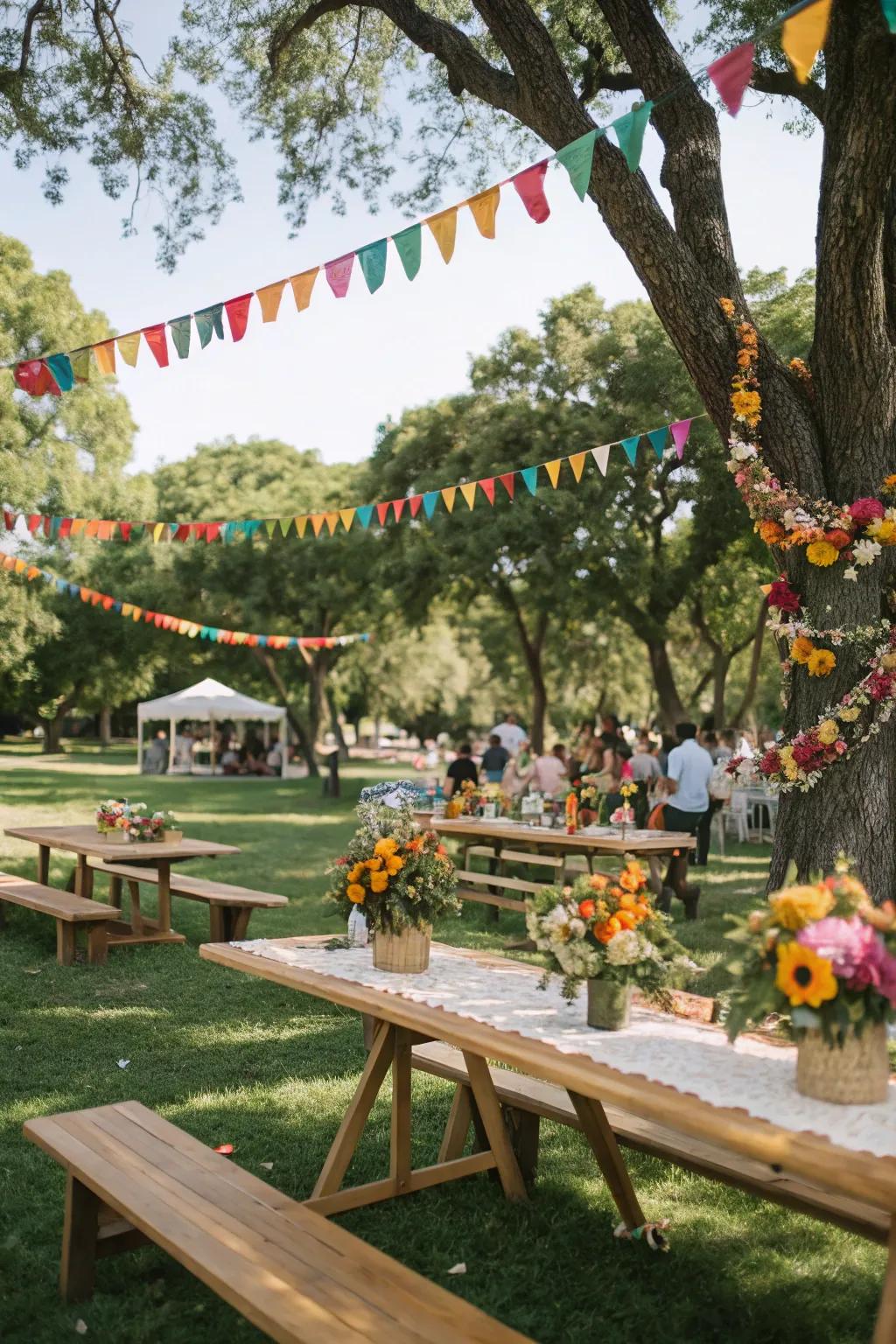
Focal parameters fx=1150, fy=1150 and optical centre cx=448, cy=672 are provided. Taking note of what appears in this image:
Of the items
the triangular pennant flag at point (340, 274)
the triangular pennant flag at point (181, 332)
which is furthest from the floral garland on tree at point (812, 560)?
the triangular pennant flag at point (181, 332)

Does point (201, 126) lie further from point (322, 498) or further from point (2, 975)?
point (322, 498)

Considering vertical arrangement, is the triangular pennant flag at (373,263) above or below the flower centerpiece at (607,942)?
above

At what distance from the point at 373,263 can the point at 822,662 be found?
3.28 meters

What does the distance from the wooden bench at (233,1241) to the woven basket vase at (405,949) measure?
828 mm

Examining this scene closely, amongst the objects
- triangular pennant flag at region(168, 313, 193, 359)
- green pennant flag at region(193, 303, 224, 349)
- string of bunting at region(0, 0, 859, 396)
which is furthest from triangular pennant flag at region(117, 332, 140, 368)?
green pennant flag at region(193, 303, 224, 349)

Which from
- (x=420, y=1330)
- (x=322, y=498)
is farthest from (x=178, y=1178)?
(x=322, y=498)

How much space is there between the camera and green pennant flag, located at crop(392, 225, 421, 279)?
5.91 metres

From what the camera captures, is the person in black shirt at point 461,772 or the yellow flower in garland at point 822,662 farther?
the person in black shirt at point 461,772

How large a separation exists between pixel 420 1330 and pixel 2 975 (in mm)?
5880

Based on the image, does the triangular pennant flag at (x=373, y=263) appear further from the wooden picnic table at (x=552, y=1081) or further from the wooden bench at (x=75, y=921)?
the wooden bench at (x=75, y=921)

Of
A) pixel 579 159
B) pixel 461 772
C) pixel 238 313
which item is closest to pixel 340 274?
pixel 238 313

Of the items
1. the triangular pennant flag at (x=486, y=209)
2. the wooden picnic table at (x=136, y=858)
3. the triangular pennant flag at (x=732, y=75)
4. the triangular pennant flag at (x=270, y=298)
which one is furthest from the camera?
the wooden picnic table at (x=136, y=858)

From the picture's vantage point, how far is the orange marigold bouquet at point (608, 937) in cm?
311

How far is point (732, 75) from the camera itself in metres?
4.25
